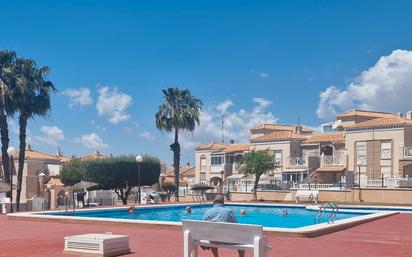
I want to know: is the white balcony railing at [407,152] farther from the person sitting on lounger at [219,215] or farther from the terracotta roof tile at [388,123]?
the person sitting on lounger at [219,215]

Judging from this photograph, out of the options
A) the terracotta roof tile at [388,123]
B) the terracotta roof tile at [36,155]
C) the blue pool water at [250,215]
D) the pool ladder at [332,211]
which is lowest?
the blue pool water at [250,215]

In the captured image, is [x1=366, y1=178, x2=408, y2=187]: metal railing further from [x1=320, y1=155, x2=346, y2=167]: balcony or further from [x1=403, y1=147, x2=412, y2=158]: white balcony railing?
[x1=320, y1=155, x2=346, y2=167]: balcony

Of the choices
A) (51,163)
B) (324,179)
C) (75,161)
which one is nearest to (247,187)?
(324,179)

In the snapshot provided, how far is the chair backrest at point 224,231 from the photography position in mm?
9055

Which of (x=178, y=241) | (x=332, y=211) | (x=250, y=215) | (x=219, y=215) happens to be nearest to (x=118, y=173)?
(x=250, y=215)

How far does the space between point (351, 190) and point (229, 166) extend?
112 feet

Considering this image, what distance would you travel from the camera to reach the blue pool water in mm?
28391

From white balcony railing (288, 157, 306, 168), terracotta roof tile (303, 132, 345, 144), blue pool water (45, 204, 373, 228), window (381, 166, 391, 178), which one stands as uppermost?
terracotta roof tile (303, 132, 345, 144)

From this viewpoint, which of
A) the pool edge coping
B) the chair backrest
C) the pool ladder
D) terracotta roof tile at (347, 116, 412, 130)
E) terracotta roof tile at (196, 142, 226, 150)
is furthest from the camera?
terracotta roof tile at (196, 142, 226, 150)

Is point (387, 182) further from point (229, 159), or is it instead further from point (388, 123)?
point (229, 159)

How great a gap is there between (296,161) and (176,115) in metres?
18.7

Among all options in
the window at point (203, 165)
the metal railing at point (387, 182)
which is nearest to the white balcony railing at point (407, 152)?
→ the metal railing at point (387, 182)

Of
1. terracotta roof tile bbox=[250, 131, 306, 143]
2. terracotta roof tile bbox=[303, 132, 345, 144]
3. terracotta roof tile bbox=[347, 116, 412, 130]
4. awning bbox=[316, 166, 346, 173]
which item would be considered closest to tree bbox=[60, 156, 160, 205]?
awning bbox=[316, 166, 346, 173]

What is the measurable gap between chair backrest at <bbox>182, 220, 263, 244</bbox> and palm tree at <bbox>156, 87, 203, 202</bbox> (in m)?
42.5
